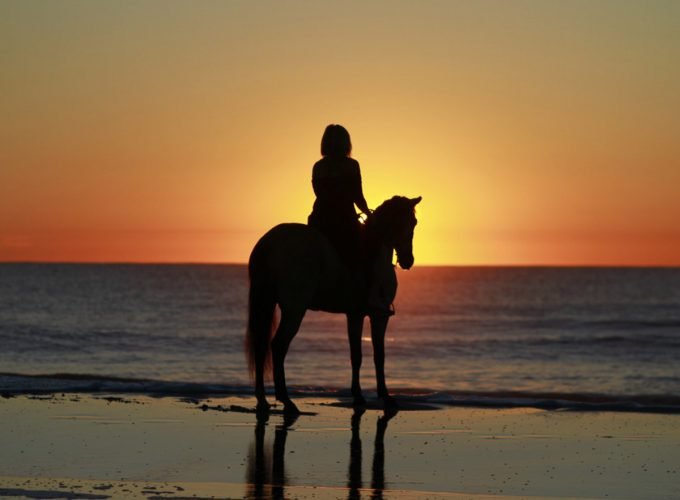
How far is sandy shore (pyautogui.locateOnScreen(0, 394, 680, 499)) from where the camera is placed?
21.9ft

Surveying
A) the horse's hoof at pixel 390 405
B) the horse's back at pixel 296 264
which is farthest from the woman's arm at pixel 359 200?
A: the horse's hoof at pixel 390 405

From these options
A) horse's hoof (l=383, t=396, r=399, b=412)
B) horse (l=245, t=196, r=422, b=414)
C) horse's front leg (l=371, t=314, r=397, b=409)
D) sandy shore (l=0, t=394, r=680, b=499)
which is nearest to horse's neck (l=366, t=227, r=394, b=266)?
horse (l=245, t=196, r=422, b=414)

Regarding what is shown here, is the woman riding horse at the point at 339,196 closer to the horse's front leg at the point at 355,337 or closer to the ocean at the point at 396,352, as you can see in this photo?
the horse's front leg at the point at 355,337

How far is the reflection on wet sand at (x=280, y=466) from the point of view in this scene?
655 centimetres

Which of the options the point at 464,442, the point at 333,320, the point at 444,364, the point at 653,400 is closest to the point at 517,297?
the point at 333,320

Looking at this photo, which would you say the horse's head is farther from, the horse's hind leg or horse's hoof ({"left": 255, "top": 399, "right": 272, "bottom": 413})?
horse's hoof ({"left": 255, "top": 399, "right": 272, "bottom": 413})

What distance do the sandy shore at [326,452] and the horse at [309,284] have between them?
603 mm

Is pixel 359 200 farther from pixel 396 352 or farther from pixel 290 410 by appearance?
pixel 396 352

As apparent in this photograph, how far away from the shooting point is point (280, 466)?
738 cm

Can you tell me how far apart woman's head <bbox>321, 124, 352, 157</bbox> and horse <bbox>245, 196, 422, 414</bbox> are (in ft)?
2.23

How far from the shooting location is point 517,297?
85.9m

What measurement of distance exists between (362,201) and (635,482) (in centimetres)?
428

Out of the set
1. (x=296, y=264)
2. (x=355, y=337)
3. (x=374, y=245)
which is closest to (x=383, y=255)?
(x=374, y=245)

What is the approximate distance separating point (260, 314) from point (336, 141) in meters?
1.85
